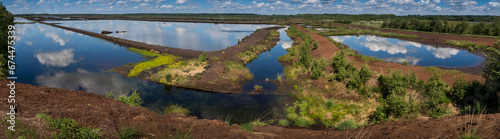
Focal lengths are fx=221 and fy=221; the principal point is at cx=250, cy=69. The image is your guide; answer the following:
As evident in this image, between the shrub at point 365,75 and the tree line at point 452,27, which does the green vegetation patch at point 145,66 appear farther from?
the tree line at point 452,27

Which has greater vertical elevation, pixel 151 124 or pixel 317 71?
pixel 317 71

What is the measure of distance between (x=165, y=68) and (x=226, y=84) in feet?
29.0

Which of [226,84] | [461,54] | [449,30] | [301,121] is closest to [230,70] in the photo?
[226,84]

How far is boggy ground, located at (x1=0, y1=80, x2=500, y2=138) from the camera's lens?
690 cm

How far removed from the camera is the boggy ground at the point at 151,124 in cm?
690

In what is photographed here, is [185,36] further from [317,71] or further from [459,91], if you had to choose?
[459,91]

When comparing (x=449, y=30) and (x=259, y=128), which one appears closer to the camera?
(x=259, y=128)

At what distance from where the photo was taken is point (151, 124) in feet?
26.1

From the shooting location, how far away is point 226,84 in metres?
20.2

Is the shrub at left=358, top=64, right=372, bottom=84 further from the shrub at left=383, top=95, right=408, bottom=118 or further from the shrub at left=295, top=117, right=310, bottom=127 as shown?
the shrub at left=295, top=117, right=310, bottom=127

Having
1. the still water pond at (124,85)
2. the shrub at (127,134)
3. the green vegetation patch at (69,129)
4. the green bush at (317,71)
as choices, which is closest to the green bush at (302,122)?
the still water pond at (124,85)

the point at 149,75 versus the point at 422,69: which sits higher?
the point at 422,69

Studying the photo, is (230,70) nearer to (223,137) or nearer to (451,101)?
(223,137)

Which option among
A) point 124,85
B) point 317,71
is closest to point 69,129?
point 124,85
